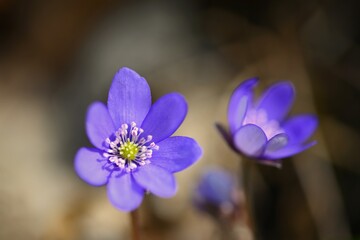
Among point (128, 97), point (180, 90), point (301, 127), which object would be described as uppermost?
point (180, 90)

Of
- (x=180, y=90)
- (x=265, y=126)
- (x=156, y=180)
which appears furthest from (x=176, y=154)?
(x=180, y=90)

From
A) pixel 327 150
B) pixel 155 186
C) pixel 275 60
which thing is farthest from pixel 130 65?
pixel 155 186

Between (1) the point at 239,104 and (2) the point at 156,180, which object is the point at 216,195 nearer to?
(1) the point at 239,104

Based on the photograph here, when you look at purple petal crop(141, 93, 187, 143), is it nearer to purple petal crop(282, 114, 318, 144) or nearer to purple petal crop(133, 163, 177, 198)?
purple petal crop(133, 163, 177, 198)

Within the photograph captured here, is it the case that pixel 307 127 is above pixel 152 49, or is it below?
below

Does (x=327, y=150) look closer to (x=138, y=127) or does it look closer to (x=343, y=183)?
(x=343, y=183)

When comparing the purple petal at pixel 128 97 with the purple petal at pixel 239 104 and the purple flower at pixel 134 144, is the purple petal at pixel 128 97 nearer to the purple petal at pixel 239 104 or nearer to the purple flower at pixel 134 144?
the purple flower at pixel 134 144
